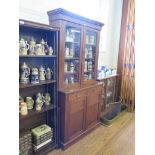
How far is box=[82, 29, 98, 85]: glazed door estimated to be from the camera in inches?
102

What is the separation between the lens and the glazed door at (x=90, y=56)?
2588 mm

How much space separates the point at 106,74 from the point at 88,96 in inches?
41.5

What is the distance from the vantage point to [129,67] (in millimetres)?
3840

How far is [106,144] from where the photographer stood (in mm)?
2393

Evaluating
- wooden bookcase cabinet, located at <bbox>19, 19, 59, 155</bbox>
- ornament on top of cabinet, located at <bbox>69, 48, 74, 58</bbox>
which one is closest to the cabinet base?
wooden bookcase cabinet, located at <bbox>19, 19, 59, 155</bbox>

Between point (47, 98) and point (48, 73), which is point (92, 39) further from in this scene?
point (47, 98)

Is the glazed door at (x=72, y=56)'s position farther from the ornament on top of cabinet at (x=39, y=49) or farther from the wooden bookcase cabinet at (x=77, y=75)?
the ornament on top of cabinet at (x=39, y=49)

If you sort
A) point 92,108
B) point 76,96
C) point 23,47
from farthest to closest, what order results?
point 92,108 → point 76,96 → point 23,47

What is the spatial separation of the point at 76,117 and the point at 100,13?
7.83 feet

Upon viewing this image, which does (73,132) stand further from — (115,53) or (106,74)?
(115,53)

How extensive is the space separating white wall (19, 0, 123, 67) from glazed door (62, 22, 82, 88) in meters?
0.38

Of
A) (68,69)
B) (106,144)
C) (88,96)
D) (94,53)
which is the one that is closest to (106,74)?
(94,53)

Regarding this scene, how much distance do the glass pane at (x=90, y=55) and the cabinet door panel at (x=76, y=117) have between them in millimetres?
502

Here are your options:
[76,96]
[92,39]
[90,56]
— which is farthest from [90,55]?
[76,96]
